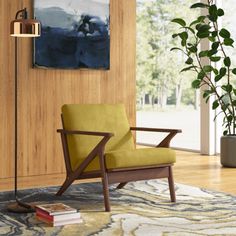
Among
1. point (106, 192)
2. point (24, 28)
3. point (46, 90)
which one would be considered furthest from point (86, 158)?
point (46, 90)

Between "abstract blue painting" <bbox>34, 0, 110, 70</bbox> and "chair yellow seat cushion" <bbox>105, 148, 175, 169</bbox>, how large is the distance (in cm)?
192

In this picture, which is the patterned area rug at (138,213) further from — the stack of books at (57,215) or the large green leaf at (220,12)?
the large green leaf at (220,12)

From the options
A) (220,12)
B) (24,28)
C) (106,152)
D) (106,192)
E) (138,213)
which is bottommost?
(138,213)

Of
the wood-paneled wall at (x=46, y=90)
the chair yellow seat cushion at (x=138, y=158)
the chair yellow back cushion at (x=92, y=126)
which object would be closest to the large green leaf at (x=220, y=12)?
the wood-paneled wall at (x=46, y=90)

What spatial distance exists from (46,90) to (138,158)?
1928mm

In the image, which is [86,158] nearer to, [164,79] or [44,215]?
[44,215]

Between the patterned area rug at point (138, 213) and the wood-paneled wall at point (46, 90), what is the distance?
0.82 meters

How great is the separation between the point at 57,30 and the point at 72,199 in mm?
2035

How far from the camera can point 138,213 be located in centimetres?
392

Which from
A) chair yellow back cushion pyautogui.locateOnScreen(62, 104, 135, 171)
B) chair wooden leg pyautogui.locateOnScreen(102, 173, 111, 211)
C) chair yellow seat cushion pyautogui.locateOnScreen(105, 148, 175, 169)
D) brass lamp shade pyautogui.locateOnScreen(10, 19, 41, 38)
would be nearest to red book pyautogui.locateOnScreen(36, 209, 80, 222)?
chair wooden leg pyautogui.locateOnScreen(102, 173, 111, 211)

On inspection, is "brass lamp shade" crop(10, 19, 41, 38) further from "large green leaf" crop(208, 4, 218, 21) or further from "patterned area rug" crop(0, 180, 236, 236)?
"large green leaf" crop(208, 4, 218, 21)

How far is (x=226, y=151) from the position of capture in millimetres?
6512

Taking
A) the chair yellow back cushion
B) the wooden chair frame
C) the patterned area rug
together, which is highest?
the chair yellow back cushion

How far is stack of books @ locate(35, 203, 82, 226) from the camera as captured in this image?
141 inches
